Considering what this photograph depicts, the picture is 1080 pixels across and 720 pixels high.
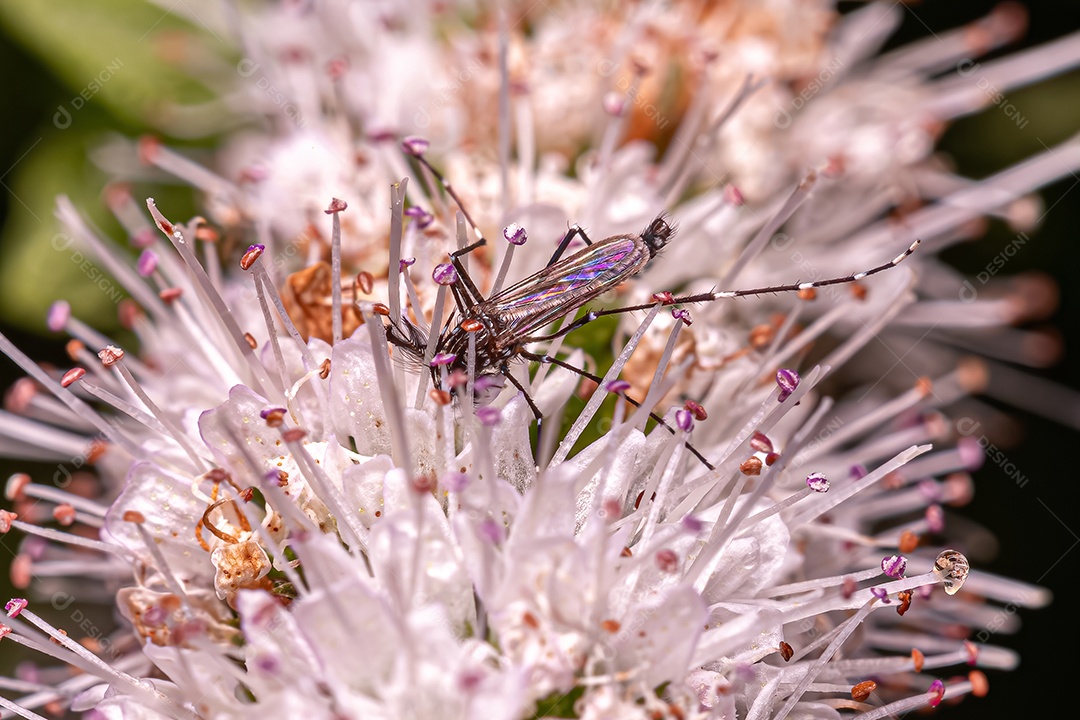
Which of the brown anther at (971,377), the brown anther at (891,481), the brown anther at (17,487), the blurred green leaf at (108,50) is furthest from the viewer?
the blurred green leaf at (108,50)

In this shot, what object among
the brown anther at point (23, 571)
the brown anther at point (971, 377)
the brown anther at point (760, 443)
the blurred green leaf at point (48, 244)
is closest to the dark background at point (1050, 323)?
the blurred green leaf at point (48, 244)

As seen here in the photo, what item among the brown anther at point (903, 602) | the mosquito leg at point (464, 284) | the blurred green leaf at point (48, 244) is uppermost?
the blurred green leaf at point (48, 244)

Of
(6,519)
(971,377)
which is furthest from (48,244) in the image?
(971,377)

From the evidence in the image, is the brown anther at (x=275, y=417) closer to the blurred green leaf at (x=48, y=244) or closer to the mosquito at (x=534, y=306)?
the mosquito at (x=534, y=306)

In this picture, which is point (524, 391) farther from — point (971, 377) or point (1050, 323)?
point (1050, 323)

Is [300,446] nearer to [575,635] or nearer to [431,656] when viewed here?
[431,656]

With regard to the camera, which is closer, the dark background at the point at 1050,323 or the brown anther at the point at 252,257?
the brown anther at the point at 252,257
